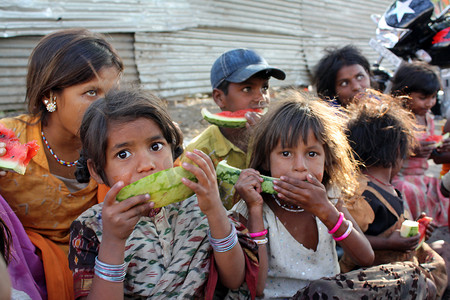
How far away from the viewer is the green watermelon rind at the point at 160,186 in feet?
6.30

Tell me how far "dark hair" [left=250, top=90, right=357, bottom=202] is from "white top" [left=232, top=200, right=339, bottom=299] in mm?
403

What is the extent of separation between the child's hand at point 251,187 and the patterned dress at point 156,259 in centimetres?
30

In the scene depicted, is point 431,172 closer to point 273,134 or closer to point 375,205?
point 375,205

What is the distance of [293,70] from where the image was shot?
1330cm

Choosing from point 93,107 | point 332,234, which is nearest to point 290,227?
point 332,234

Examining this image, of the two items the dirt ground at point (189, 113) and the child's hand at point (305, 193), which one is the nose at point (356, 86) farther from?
the dirt ground at point (189, 113)

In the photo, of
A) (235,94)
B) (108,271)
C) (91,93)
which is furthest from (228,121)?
(108,271)

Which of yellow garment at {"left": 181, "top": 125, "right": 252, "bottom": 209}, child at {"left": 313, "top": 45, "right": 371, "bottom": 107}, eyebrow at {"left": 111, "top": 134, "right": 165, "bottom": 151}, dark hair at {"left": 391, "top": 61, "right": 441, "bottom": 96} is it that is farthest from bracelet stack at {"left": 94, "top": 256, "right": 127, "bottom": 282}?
dark hair at {"left": 391, "top": 61, "right": 441, "bottom": 96}

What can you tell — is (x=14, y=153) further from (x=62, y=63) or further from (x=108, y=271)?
(x=108, y=271)

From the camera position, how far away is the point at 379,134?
3.52 metres

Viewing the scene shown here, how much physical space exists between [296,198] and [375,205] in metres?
1.20

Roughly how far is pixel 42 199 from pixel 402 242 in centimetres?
283

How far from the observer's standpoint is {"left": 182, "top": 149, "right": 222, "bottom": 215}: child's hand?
1906 mm

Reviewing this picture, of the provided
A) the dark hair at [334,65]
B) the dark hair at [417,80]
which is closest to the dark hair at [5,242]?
the dark hair at [334,65]
